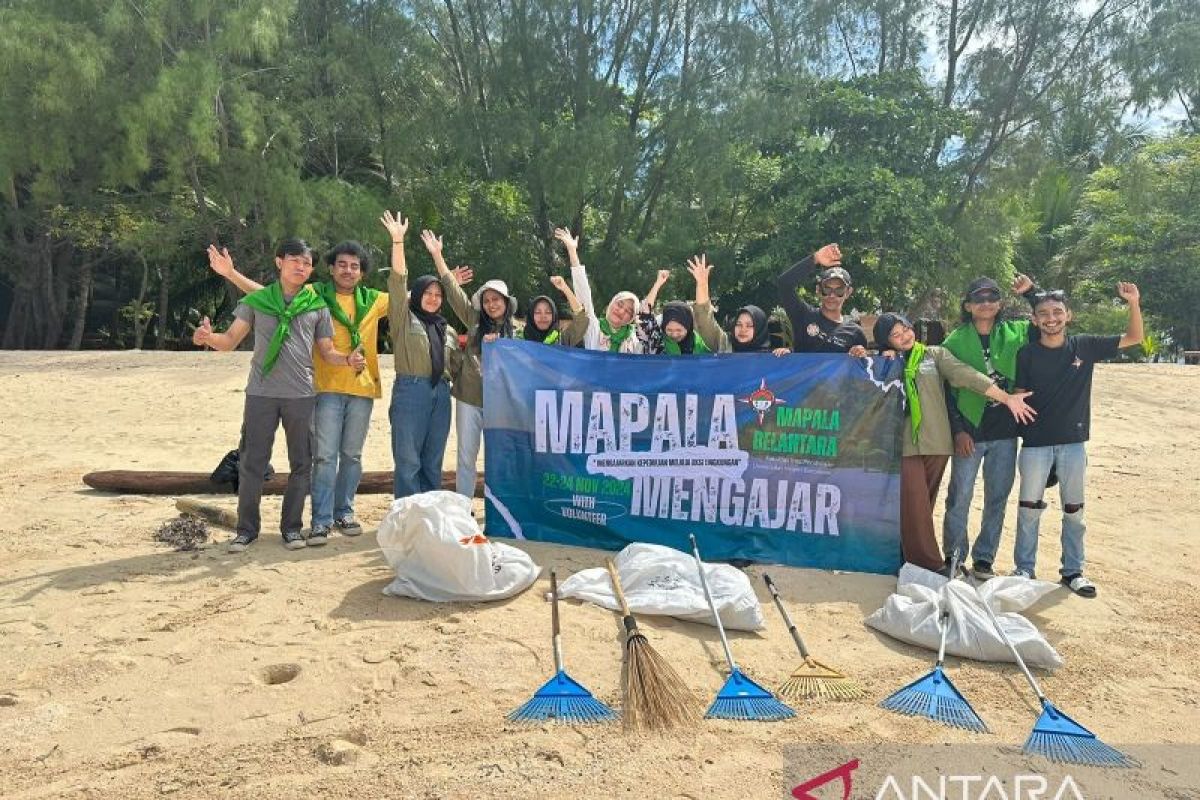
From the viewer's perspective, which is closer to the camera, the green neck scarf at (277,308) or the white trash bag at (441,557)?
the white trash bag at (441,557)

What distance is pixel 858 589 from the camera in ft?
14.8

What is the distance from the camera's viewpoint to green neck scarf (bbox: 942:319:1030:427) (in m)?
4.67

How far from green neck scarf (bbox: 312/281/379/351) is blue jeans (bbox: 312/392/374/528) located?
0.35m

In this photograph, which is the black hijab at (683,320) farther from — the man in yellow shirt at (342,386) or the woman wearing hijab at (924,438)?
the man in yellow shirt at (342,386)

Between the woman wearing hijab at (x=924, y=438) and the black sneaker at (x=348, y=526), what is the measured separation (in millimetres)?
3330

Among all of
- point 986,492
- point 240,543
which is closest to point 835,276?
point 986,492

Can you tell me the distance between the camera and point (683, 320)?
17.2 feet

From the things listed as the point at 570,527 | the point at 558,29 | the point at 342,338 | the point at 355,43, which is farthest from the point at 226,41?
the point at 570,527

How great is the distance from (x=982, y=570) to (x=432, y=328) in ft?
12.0

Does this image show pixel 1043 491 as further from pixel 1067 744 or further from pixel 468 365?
pixel 468 365

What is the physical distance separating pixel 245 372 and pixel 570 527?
865cm

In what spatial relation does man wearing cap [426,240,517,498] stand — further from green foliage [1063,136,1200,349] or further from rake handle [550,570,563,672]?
green foliage [1063,136,1200,349]

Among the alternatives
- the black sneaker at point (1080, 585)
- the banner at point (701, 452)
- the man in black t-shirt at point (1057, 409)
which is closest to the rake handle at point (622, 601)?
the banner at point (701, 452)

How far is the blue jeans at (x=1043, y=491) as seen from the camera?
4.55m
